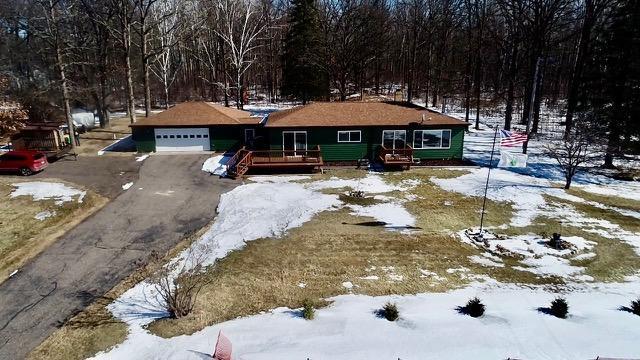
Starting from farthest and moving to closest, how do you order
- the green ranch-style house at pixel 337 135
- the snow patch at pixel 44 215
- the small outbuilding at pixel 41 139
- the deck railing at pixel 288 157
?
the small outbuilding at pixel 41 139, the green ranch-style house at pixel 337 135, the deck railing at pixel 288 157, the snow patch at pixel 44 215

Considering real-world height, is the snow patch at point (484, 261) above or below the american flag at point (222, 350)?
below

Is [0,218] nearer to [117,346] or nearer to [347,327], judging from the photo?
[117,346]

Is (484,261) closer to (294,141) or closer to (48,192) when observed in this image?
(294,141)

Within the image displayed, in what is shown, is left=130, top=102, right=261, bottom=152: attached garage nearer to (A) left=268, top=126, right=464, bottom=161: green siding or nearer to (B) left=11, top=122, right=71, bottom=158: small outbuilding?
(A) left=268, top=126, right=464, bottom=161: green siding

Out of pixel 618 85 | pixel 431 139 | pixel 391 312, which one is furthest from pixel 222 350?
pixel 618 85

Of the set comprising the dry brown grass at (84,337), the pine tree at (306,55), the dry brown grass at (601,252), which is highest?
the pine tree at (306,55)

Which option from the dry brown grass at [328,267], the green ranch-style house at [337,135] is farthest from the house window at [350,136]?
the dry brown grass at [328,267]

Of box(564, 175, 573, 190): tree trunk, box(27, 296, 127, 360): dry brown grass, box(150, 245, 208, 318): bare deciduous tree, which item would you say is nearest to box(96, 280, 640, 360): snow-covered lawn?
box(27, 296, 127, 360): dry brown grass

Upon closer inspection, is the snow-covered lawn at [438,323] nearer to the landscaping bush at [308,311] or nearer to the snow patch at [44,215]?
the landscaping bush at [308,311]
